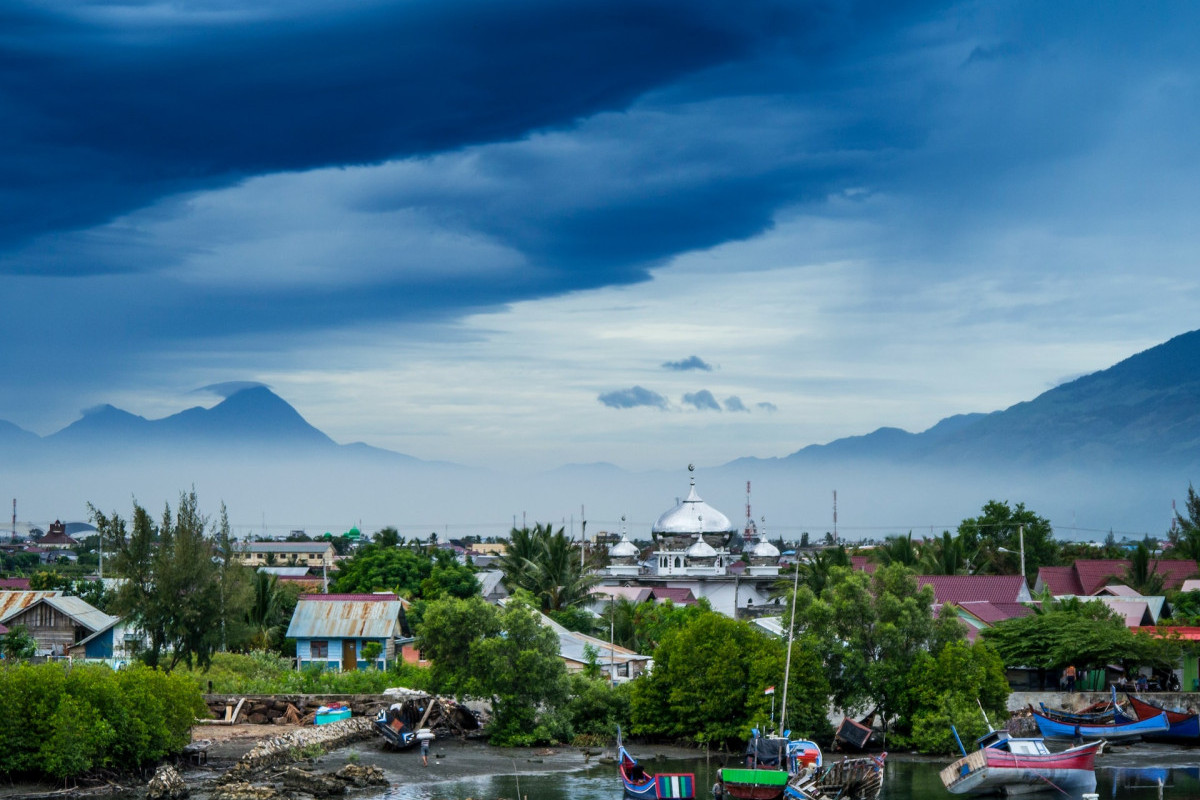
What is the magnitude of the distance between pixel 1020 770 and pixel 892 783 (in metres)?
4.42

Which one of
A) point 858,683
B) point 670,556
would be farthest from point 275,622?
point 670,556

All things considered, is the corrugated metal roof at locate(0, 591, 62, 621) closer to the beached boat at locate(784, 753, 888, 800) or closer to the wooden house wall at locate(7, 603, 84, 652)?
the wooden house wall at locate(7, 603, 84, 652)

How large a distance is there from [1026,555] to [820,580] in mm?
39791

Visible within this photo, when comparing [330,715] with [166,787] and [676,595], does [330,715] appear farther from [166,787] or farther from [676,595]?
[676,595]

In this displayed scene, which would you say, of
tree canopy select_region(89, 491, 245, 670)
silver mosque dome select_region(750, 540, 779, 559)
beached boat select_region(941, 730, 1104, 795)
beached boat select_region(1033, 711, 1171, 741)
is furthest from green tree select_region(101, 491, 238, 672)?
silver mosque dome select_region(750, 540, 779, 559)

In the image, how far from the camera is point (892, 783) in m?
46.1

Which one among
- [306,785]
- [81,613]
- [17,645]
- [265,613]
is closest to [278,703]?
[17,645]

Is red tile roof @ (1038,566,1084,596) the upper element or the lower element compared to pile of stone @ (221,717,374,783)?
upper

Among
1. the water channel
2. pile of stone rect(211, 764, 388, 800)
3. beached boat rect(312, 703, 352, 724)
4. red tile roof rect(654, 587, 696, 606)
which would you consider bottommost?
the water channel

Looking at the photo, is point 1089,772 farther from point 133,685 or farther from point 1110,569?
point 1110,569

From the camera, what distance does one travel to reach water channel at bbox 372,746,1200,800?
43.4 metres

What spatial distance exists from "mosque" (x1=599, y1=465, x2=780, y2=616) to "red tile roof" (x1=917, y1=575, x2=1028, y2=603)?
75.7ft

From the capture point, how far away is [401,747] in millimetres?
51625

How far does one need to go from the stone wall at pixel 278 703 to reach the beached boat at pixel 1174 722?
32.5 m
